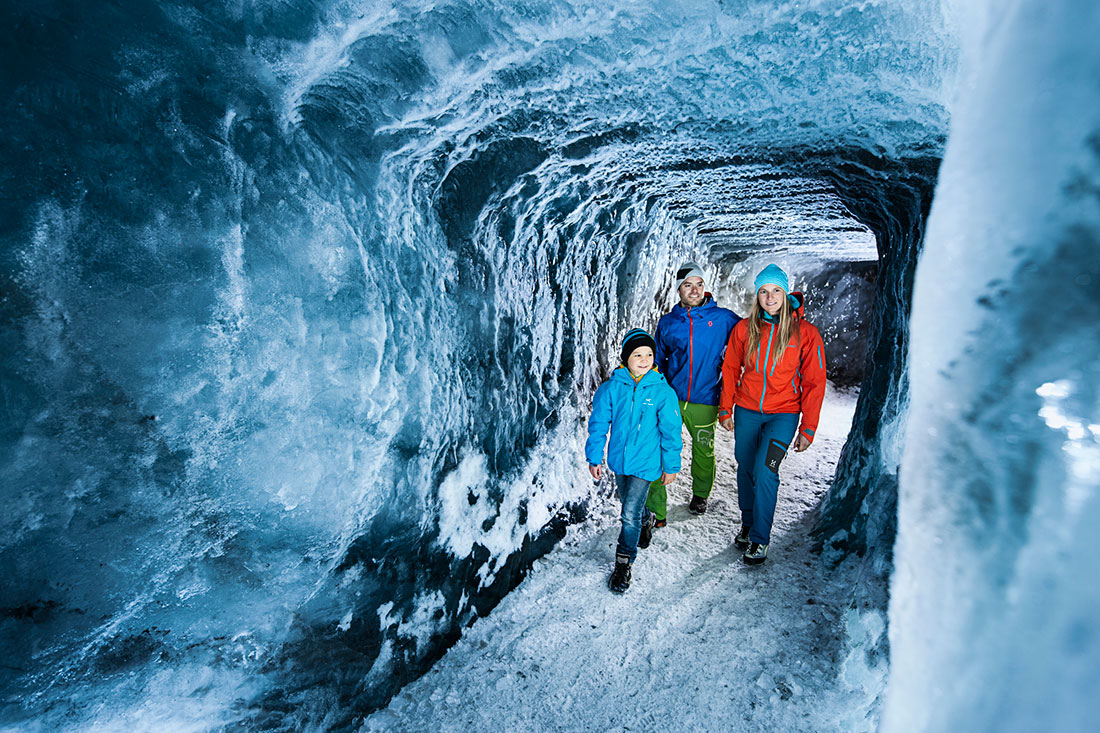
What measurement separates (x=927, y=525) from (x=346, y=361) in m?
2.09

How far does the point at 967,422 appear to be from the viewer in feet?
2.51

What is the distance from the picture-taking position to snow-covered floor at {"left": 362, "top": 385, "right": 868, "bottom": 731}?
2348mm

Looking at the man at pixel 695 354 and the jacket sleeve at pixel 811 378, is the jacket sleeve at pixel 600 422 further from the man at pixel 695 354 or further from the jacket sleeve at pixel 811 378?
the jacket sleeve at pixel 811 378

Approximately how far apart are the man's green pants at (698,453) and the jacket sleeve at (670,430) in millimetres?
474

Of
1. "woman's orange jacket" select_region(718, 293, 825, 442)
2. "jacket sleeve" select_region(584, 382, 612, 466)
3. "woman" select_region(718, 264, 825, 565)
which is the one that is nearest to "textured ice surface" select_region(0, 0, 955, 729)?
"jacket sleeve" select_region(584, 382, 612, 466)

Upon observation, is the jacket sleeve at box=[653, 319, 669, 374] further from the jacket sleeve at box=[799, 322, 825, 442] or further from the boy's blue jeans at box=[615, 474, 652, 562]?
the boy's blue jeans at box=[615, 474, 652, 562]

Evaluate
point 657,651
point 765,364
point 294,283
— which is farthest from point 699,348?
point 294,283

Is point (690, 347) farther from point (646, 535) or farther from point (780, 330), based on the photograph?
point (646, 535)

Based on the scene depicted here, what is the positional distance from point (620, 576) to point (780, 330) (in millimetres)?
1850

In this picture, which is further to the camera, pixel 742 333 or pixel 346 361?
pixel 742 333

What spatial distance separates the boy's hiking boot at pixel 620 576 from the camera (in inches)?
128

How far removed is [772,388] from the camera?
3285mm

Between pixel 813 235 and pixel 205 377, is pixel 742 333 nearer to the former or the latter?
pixel 205 377

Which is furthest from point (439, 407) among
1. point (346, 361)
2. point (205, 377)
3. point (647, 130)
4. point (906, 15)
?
point (906, 15)
